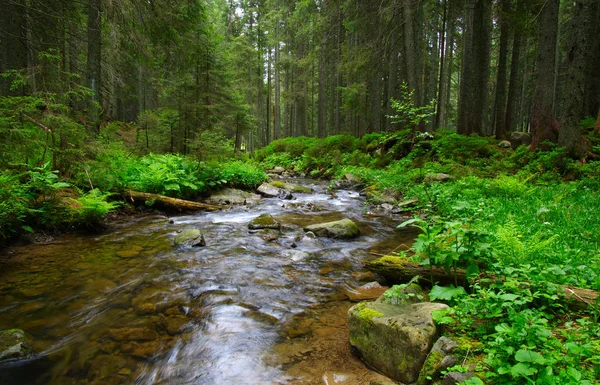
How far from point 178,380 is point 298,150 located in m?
22.0

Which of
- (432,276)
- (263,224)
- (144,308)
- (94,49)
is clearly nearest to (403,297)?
(432,276)

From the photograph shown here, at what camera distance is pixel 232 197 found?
37.4 feet

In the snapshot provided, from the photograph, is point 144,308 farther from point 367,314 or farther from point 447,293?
point 447,293

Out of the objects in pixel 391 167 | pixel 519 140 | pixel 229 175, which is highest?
pixel 519 140

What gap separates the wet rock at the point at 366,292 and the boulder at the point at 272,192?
7.68 meters

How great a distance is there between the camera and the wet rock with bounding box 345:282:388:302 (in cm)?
435

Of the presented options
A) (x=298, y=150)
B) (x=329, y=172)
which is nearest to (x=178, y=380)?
(x=329, y=172)

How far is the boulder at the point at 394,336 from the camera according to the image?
2623 mm

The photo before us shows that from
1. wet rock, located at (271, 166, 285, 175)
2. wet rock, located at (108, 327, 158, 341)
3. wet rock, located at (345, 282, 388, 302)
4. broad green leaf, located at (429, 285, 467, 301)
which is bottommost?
wet rock, located at (108, 327, 158, 341)

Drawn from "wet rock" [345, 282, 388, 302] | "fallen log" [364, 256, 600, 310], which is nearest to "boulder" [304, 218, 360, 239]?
"fallen log" [364, 256, 600, 310]

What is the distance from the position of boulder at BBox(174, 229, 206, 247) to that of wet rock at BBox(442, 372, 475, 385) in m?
5.34

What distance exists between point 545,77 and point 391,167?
6157mm

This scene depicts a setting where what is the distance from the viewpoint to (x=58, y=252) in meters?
5.63

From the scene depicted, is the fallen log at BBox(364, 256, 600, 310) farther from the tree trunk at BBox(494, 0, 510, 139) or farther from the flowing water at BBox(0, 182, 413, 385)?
the tree trunk at BBox(494, 0, 510, 139)
